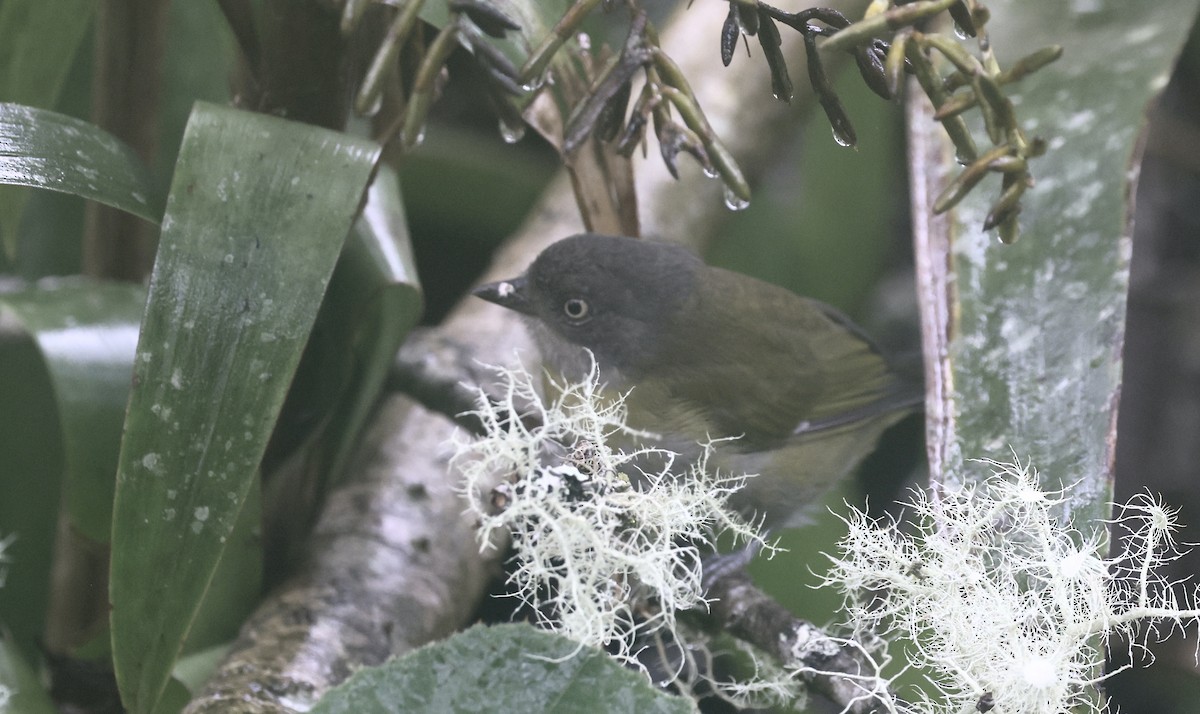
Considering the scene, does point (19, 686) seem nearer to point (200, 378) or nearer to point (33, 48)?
point (200, 378)

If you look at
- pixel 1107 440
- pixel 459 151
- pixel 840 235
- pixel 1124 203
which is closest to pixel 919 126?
pixel 1124 203

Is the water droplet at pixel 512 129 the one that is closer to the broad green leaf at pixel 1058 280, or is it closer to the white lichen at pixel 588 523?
the white lichen at pixel 588 523

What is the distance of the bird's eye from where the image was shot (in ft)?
2.81

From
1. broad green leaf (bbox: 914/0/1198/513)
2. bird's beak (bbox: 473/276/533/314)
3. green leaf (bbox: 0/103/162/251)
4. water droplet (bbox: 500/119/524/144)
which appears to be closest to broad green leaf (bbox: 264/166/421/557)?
bird's beak (bbox: 473/276/533/314)

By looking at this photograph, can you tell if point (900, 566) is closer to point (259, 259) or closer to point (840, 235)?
point (259, 259)

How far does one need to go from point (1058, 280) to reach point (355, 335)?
549 millimetres

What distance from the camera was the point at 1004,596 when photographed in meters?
0.50

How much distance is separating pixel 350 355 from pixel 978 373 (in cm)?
50

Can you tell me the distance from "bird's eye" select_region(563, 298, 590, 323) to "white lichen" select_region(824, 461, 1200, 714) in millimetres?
355

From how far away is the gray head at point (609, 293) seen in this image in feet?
2.70

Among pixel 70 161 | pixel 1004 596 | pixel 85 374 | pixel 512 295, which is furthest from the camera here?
pixel 512 295

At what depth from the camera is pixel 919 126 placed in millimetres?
807

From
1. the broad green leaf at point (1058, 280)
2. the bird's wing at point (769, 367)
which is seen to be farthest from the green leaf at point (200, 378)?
the broad green leaf at point (1058, 280)

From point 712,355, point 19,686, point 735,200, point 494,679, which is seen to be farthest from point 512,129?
point 19,686
